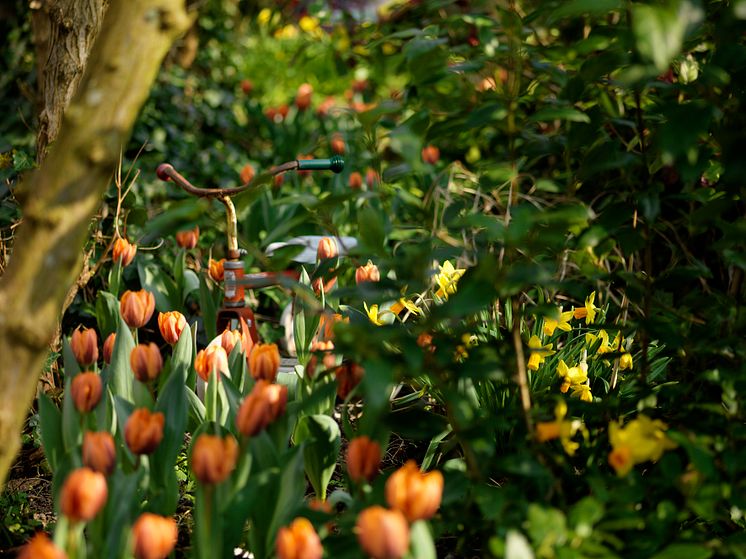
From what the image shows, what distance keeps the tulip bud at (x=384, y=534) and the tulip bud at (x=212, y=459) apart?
0.93 feet

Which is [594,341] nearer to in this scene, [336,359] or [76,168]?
[336,359]

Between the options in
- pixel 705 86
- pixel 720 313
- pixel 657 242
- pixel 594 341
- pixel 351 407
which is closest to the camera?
pixel 705 86

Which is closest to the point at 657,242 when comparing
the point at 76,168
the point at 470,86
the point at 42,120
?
the point at 470,86

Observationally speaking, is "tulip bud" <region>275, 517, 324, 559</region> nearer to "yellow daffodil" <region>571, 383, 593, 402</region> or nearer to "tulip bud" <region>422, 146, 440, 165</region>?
"yellow daffodil" <region>571, 383, 593, 402</region>

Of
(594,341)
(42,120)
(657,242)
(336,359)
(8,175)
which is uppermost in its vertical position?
(42,120)

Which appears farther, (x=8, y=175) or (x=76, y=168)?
(x=8, y=175)

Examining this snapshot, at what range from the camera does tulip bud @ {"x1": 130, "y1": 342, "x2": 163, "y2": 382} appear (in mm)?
1651

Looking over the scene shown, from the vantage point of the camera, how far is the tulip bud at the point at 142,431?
137 centimetres

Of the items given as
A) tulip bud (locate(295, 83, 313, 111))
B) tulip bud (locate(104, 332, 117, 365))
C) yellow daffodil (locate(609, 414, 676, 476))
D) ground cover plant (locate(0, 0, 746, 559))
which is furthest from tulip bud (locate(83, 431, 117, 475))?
tulip bud (locate(295, 83, 313, 111))

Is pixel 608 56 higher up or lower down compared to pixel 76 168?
lower down

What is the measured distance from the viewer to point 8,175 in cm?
270

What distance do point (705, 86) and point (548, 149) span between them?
321mm

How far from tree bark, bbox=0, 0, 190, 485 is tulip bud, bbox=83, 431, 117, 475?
0.55ft

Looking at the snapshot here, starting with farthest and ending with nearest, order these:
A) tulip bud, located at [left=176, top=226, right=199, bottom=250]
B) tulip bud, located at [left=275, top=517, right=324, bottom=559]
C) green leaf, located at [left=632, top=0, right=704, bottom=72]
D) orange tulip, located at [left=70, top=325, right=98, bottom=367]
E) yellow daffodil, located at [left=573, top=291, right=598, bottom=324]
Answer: tulip bud, located at [left=176, top=226, right=199, bottom=250], yellow daffodil, located at [left=573, top=291, right=598, bottom=324], orange tulip, located at [left=70, top=325, right=98, bottom=367], tulip bud, located at [left=275, top=517, right=324, bottom=559], green leaf, located at [left=632, top=0, right=704, bottom=72]
